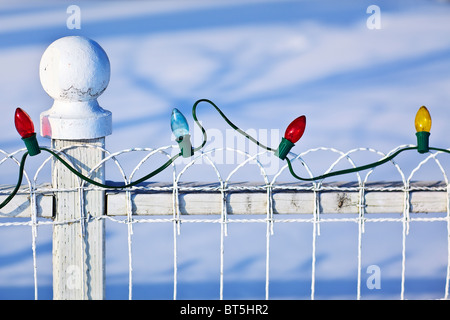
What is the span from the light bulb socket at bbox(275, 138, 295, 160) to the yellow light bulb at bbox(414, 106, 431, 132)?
0.84ft

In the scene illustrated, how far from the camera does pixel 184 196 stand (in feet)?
4.54

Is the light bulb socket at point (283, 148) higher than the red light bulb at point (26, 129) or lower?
lower

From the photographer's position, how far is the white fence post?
4.30 feet

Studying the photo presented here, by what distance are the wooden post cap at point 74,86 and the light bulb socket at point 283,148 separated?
1.12ft

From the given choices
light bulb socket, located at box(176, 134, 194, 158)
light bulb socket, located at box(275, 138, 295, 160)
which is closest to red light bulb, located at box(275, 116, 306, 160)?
light bulb socket, located at box(275, 138, 295, 160)

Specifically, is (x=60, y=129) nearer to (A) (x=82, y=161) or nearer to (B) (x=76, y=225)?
(A) (x=82, y=161)

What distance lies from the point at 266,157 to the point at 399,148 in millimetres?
271

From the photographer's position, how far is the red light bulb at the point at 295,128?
1308 millimetres

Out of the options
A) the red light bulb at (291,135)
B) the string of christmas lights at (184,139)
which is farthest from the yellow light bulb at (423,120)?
the red light bulb at (291,135)

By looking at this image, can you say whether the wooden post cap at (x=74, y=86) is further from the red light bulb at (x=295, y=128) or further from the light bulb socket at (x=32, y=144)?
the red light bulb at (x=295, y=128)

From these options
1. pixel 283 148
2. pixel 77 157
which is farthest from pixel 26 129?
pixel 283 148

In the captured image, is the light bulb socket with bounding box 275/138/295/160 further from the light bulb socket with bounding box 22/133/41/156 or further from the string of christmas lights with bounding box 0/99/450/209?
the light bulb socket with bounding box 22/133/41/156

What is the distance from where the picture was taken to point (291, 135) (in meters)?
1.32
